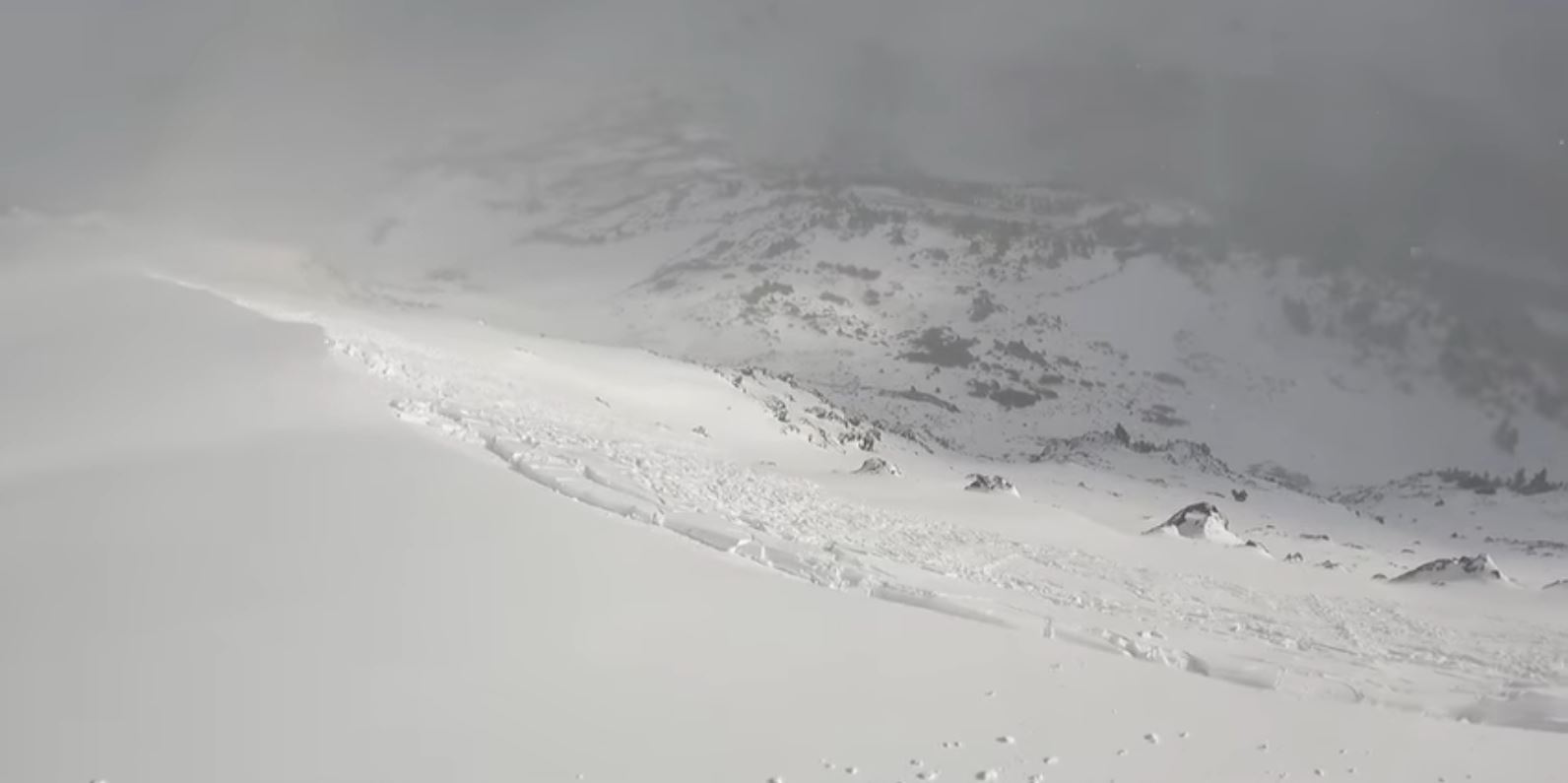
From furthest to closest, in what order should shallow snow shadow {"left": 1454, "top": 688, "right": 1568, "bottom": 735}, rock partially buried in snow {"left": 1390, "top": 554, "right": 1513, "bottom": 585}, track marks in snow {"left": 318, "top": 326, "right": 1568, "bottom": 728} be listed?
rock partially buried in snow {"left": 1390, "top": 554, "right": 1513, "bottom": 585}, track marks in snow {"left": 318, "top": 326, "right": 1568, "bottom": 728}, shallow snow shadow {"left": 1454, "top": 688, "right": 1568, "bottom": 735}

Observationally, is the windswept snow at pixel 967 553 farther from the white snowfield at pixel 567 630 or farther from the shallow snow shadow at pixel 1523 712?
the shallow snow shadow at pixel 1523 712

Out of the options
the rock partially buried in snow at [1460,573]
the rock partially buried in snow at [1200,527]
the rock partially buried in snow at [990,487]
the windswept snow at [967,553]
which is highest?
the windswept snow at [967,553]

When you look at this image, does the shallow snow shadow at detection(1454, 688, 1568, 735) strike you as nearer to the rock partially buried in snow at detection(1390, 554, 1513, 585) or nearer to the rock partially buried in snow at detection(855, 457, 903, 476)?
the rock partially buried in snow at detection(1390, 554, 1513, 585)

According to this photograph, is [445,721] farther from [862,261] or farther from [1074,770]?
[862,261]

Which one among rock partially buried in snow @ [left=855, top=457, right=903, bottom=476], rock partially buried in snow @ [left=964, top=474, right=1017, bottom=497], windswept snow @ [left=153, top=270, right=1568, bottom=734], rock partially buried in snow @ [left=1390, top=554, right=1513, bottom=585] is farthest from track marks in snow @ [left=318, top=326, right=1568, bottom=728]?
rock partially buried in snow @ [left=964, top=474, right=1017, bottom=497]

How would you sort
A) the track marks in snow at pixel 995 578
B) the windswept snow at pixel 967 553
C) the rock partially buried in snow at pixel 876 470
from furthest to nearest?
1. the rock partially buried in snow at pixel 876 470
2. the windswept snow at pixel 967 553
3. the track marks in snow at pixel 995 578

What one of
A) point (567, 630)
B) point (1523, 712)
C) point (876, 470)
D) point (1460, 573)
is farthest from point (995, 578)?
point (1460, 573)

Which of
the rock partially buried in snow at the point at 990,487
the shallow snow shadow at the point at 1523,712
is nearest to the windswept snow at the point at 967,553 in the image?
the shallow snow shadow at the point at 1523,712
